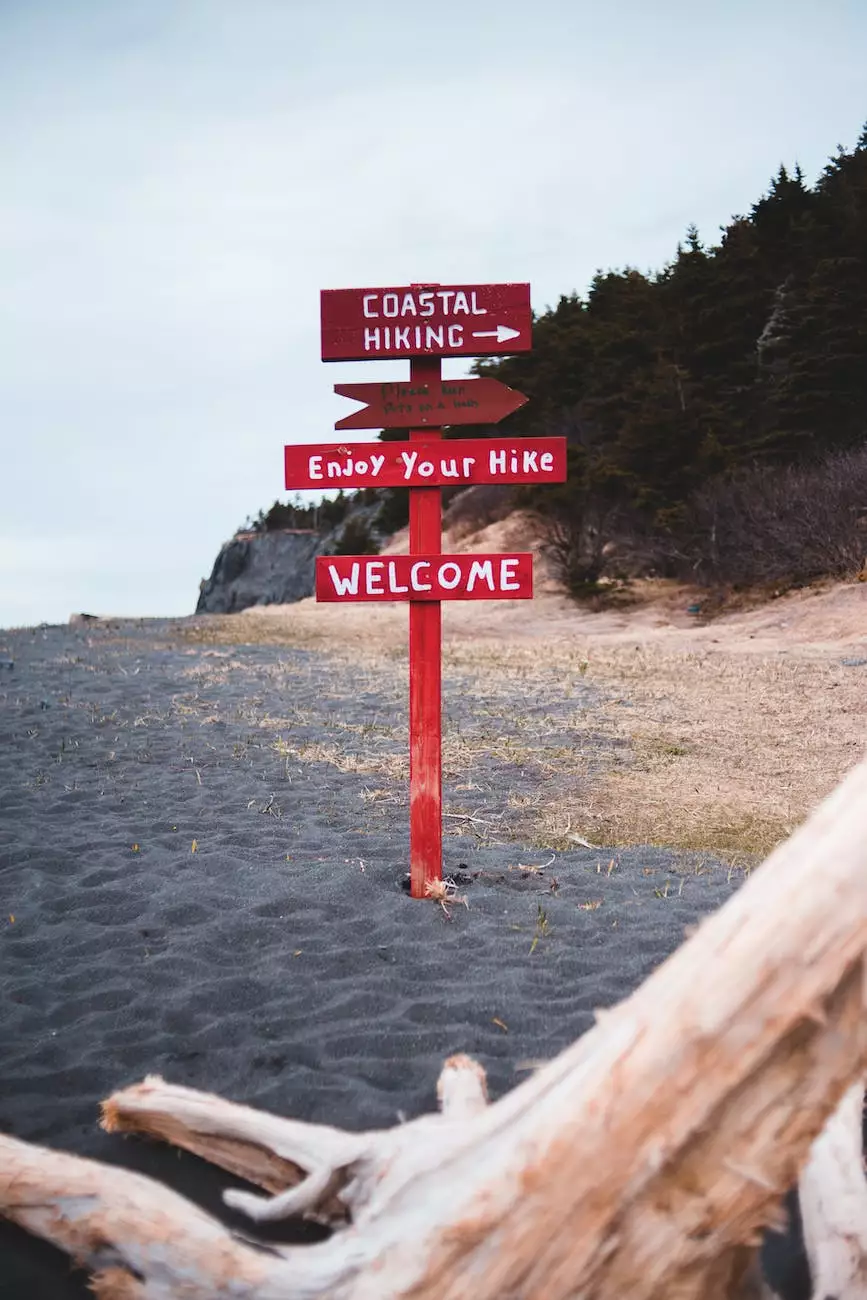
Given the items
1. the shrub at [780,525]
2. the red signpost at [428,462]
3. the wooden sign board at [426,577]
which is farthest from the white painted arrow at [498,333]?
the shrub at [780,525]

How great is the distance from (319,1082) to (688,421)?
23243 millimetres

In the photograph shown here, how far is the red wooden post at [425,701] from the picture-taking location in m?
4.69

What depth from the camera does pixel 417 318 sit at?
4.54m

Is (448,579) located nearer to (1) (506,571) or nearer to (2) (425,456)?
(1) (506,571)

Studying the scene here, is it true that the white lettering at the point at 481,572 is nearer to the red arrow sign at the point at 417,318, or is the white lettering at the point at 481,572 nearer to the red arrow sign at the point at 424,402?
the red arrow sign at the point at 424,402

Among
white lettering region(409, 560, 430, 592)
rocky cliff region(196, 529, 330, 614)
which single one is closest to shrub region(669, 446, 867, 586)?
white lettering region(409, 560, 430, 592)

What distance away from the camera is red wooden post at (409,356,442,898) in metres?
4.69

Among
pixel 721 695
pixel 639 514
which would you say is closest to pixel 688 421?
pixel 639 514

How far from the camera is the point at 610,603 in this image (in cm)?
2167

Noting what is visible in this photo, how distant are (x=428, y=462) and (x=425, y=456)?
35 millimetres

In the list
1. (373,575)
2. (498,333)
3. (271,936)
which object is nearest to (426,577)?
(373,575)

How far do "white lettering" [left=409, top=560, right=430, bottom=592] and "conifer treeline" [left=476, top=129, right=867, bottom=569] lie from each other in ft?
60.4

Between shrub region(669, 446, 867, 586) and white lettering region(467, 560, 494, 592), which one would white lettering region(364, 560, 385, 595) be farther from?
shrub region(669, 446, 867, 586)

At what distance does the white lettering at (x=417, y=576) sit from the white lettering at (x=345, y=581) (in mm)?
276
